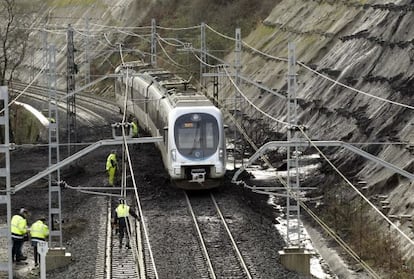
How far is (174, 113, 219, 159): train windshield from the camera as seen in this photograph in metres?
32.0

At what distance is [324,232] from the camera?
2961 cm

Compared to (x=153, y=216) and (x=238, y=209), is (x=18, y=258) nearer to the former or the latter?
(x=153, y=216)

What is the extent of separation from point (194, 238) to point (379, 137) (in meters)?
8.98

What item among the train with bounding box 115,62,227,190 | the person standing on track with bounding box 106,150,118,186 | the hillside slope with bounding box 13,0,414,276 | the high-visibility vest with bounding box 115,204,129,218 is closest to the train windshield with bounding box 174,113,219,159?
the train with bounding box 115,62,227,190

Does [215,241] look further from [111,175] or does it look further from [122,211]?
[111,175]

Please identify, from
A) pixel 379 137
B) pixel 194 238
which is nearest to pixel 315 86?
pixel 379 137

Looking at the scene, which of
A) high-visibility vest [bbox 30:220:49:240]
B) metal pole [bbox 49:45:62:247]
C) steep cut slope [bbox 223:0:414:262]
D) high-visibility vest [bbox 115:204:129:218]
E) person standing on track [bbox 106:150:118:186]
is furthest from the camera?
person standing on track [bbox 106:150:118:186]

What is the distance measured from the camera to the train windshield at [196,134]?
105 feet

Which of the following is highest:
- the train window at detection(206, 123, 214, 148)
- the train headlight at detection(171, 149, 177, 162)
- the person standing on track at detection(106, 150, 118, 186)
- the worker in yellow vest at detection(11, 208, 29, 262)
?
the train window at detection(206, 123, 214, 148)

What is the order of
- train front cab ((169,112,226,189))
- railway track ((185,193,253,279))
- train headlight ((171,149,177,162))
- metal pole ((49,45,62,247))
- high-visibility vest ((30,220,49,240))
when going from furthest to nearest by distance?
1. train headlight ((171,149,177,162))
2. train front cab ((169,112,226,189))
3. metal pole ((49,45,62,247))
4. high-visibility vest ((30,220,49,240))
5. railway track ((185,193,253,279))

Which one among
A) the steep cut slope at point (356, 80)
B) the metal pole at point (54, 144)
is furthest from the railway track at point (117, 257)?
the steep cut slope at point (356, 80)

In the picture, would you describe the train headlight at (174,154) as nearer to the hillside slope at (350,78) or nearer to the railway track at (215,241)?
the railway track at (215,241)

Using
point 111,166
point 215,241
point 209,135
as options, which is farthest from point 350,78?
point 215,241

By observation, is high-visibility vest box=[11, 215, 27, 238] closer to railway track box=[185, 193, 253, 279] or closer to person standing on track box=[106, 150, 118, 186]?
railway track box=[185, 193, 253, 279]
